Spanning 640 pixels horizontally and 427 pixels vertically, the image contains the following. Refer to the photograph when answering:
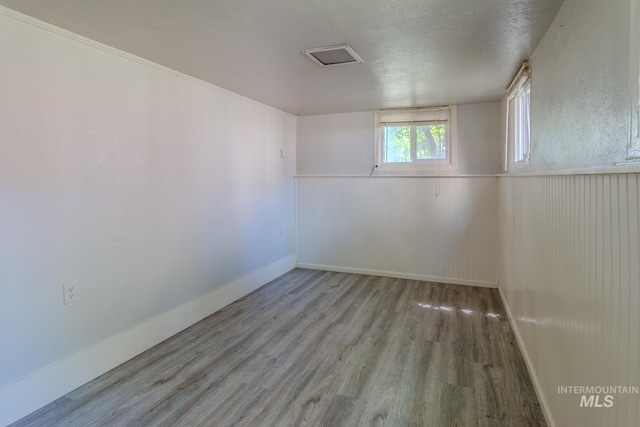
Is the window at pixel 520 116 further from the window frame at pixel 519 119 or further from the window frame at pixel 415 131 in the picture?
the window frame at pixel 415 131

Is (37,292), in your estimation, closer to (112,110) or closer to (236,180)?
(112,110)

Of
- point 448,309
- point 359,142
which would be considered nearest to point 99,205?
point 448,309

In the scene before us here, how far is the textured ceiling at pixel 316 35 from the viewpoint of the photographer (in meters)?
1.75

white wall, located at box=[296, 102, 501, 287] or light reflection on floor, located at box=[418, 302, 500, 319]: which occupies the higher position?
white wall, located at box=[296, 102, 501, 287]

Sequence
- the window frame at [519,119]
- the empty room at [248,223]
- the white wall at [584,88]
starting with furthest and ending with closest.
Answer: the window frame at [519,119], the empty room at [248,223], the white wall at [584,88]

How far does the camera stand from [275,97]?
3.72 m

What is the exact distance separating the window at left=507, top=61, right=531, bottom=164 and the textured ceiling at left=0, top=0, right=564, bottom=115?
0.12 m

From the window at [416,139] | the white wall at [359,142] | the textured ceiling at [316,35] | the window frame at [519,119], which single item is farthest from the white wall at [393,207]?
the textured ceiling at [316,35]

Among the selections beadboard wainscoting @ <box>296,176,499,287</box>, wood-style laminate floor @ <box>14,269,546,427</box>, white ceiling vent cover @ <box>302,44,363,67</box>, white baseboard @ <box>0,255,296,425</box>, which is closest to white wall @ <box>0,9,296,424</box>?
white baseboard @ <box>0,255,296,425</box>

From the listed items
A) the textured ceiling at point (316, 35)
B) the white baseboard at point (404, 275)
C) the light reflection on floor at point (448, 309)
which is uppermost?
the textured ceiling at point (316, 35)

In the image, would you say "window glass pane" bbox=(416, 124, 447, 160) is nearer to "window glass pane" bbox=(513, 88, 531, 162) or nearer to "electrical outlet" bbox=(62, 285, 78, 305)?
"window glass pane" bbox=(513, 88, 531, 162)

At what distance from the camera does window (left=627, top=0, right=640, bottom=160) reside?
3.24 feet

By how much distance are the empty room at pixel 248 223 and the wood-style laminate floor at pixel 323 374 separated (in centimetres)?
2

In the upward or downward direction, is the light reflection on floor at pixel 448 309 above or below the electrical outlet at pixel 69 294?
below
